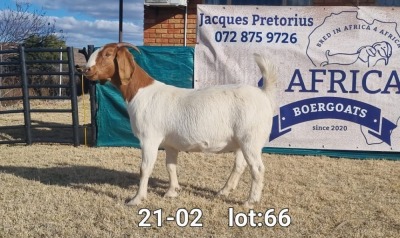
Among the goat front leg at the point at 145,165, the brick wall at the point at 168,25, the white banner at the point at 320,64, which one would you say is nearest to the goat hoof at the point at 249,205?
the goat front leg at the point at 145,165

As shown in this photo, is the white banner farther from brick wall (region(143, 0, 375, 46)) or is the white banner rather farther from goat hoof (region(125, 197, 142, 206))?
goat hoof (region(125, 197, 142, 206))

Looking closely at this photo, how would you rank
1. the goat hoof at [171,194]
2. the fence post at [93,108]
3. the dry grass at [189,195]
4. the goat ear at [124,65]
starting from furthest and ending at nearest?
1. the fence post at [93,108]
2. the goat hoof at [171,194]
3. the goat ear at [124,65]
4. the dry grass at [189,195]

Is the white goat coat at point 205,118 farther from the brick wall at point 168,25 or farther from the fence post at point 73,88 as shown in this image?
the brick wall at point 168,25

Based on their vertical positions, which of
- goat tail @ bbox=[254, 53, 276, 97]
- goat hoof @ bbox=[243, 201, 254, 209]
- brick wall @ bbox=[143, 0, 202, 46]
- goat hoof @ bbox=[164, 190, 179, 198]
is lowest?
goat hoof @ bbox=[164, 190, 179, 198]

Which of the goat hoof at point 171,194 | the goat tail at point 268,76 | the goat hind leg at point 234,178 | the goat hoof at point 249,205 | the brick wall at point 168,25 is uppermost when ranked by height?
the brick wall at point 168,25

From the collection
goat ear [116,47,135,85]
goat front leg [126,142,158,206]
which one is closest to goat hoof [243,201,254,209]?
goat front leg [126,142,158,206]

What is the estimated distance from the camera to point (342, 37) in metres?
8.52

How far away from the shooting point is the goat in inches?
213

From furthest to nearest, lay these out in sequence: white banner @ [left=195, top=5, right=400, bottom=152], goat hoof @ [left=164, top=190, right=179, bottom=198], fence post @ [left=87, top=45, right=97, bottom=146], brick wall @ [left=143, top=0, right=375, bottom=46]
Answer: brick wall @ [left=143, top=0, right=375, bottom=46] → fence post @ [left=87, top=45, right=97, bottom=146] → white banner @ [left=195, top=5, right=400, bottom=152] → goat hoof @ [left=164, top=190, right=179, bottom=198]

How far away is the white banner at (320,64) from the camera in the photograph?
8484mm

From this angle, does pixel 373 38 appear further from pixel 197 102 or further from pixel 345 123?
pixel 197 102

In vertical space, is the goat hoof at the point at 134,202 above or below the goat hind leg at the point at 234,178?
below

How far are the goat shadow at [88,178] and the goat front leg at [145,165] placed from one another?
406 millimetres

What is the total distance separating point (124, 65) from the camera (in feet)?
18.8
